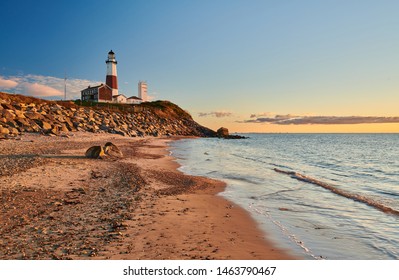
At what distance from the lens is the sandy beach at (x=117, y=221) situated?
5.59m

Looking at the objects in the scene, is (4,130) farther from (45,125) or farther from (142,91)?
(142,91)

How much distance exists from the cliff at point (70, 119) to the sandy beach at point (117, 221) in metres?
21.0

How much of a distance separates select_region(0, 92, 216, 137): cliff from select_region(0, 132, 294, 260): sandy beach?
21.0 m

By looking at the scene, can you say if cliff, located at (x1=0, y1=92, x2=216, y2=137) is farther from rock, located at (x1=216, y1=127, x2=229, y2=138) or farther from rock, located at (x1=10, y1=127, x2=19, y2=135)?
rock, located at (x1=216, y1=127, x2=229, y2=138)

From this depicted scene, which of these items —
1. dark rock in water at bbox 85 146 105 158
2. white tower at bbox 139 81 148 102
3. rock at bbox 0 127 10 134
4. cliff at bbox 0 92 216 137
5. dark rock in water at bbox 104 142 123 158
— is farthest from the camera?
white tower at bbox 139 81 148 102

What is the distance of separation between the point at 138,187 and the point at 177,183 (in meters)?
2.55

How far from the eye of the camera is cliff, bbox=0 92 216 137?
3102 centimetres

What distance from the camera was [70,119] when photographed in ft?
136

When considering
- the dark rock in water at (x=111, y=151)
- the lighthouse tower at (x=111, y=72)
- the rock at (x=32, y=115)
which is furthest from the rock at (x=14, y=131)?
the lighthouse tower at (x=111, y=72)

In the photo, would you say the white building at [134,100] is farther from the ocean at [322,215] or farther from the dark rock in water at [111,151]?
the ocean at [322,215]

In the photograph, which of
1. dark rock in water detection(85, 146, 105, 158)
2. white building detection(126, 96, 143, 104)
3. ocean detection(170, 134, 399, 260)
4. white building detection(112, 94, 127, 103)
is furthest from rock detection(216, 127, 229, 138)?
ocean detection(170, 134, 399, 260)

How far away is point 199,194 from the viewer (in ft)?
38.6
